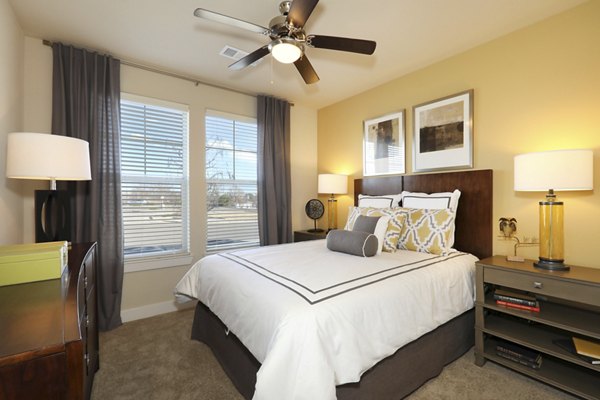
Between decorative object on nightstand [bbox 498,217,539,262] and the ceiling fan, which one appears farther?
decorative object on nightstand [bbox 498,217,539,262]

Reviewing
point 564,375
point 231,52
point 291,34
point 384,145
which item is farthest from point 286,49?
point 564,375

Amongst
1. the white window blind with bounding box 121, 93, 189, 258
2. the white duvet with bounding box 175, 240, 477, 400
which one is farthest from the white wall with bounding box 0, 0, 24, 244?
the white duvet with bounding box 175, 240, 477, 400

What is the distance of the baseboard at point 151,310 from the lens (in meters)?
2.83

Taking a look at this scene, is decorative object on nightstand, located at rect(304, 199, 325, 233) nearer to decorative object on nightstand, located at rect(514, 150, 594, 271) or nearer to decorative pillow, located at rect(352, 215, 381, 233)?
decorative pillow, located at rect(352, 215, 381, 233)

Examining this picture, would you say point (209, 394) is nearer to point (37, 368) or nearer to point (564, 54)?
point (37, 368)

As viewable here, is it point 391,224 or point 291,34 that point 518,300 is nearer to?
point 391,224

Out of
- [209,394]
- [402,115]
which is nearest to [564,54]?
[402,115]

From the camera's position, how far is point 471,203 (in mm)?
2598

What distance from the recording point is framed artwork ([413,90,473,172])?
2650 millimetres

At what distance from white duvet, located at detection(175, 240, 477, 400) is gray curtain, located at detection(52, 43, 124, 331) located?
3.20 ft

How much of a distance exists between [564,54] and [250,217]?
3488mm

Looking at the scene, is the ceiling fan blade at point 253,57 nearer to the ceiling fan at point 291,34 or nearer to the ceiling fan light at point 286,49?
the ceiling fan at point 291,34

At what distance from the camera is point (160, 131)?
3070mm

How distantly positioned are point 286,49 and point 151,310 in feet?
9.59
